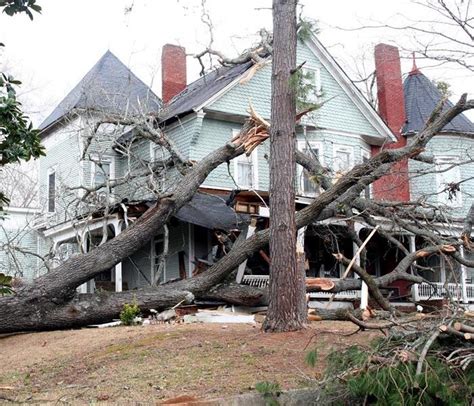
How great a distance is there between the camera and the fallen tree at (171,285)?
1182 cm

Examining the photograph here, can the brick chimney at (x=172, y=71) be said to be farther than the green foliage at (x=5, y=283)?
Yes

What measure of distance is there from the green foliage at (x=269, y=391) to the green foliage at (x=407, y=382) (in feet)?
2.51

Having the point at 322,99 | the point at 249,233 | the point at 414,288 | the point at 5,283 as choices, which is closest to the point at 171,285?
the point at 249,233

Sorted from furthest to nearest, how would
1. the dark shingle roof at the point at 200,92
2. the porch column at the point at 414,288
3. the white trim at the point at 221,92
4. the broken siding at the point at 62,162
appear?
the broken siding at the point at 62,162 → the dark shingle roof at the point at 200,92 → the white trim at the point at 221,92 → the porch column at the point at 414,288

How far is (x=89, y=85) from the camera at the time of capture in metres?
22.1

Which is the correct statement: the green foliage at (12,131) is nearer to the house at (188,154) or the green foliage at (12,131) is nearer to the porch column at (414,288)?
the house at (188,154)

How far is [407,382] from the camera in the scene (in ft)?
19.4

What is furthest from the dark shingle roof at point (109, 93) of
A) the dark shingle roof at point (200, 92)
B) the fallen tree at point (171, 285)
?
the fallen tree at point (171, 285)

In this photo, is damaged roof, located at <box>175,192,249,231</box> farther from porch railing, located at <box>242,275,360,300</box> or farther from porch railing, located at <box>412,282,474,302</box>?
porch railing, located at <box>412,282,474,302</box>

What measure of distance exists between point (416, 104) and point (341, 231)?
25.3 ft

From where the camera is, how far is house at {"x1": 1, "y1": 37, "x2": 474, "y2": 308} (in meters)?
19.2

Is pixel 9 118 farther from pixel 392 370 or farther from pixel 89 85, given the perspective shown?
pixel 89 85

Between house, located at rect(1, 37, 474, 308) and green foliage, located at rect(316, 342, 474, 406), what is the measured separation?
11409mm

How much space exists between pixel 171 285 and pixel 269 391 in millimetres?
7608
